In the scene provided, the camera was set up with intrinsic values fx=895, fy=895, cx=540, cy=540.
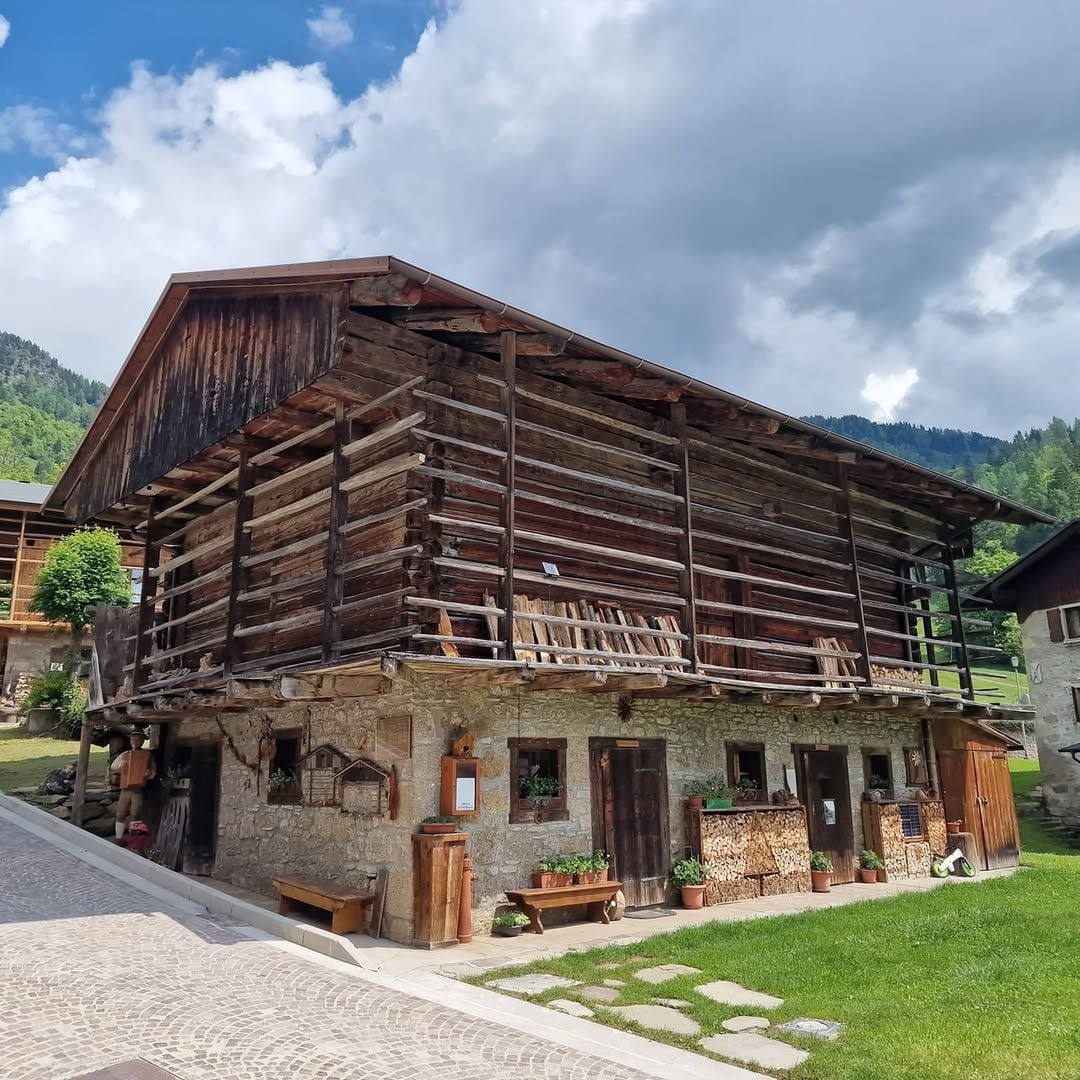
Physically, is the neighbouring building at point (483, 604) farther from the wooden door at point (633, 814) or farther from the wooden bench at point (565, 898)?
the wooden bench at point (565, 898)

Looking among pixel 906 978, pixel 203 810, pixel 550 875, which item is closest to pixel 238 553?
pixel 203 810

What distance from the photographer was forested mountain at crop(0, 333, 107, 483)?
81.9m

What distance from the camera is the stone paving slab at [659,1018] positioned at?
6.61m

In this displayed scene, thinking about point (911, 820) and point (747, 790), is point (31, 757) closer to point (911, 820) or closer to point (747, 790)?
point (747, 790)

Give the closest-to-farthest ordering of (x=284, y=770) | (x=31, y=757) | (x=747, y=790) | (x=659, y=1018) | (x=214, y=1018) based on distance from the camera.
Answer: (x=214, y=1018) < (x=659, y=1018) < (x=284, y=770) < (x=747, y=790) < (x=31, y=757)

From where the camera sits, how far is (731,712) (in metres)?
13.7

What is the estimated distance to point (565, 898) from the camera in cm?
1055

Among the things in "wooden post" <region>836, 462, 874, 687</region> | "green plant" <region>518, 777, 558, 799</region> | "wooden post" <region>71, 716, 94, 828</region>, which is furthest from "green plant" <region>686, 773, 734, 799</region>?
"wooden post" <region>71, 716, 94, 828</region>

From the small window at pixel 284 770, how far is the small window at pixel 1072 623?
20864mm

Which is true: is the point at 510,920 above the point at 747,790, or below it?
below

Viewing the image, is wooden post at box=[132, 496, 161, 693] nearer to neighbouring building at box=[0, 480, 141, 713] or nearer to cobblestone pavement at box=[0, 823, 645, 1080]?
cobblestone pavement at box=[0, 823, 645, 1080]

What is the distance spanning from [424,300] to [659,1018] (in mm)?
7548

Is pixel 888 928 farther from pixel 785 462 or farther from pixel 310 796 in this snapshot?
pixel 785 462

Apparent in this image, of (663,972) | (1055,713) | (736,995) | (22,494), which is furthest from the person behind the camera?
(22,494)
